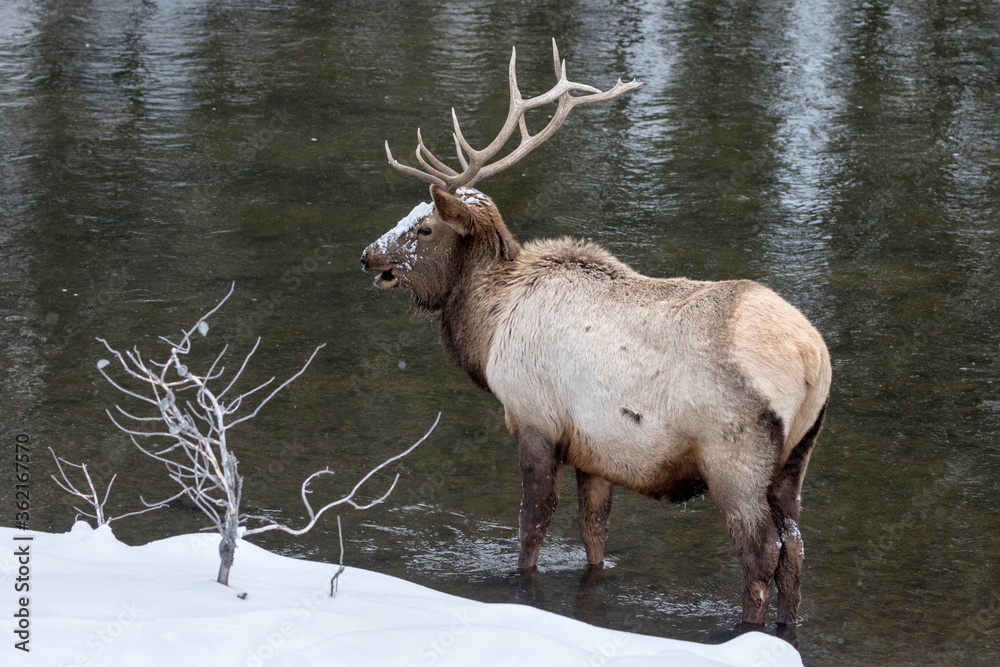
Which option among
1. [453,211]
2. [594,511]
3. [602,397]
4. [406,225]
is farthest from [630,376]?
[406,225]

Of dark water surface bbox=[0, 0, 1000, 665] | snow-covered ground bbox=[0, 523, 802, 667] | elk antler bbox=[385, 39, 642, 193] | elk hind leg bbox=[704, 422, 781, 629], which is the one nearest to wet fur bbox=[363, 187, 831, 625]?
elk hind leg bbox=[704, 422, 781, 629]

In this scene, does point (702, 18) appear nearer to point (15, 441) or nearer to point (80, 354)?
point (80, 354)

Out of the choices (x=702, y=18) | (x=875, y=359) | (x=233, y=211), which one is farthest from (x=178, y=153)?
(x=702, y=18)

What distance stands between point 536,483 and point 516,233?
4.53 metres

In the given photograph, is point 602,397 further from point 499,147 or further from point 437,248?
point 499,147

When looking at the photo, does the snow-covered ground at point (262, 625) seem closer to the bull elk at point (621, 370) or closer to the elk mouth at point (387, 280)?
the bull elk at point (621, 370)

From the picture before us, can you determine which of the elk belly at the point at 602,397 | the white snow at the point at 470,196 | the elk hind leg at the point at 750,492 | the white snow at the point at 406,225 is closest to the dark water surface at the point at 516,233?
the elk hind leg at the point at 750,492

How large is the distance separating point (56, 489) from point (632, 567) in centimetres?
310

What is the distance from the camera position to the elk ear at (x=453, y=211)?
19.2 feet

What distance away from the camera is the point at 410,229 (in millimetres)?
6094

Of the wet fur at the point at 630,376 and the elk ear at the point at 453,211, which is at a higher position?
the elk ear at the point at 453,211

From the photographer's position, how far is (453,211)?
5.91 metres

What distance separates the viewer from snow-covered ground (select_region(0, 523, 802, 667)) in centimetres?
360

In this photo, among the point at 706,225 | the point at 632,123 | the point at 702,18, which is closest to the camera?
the point at 706,225
